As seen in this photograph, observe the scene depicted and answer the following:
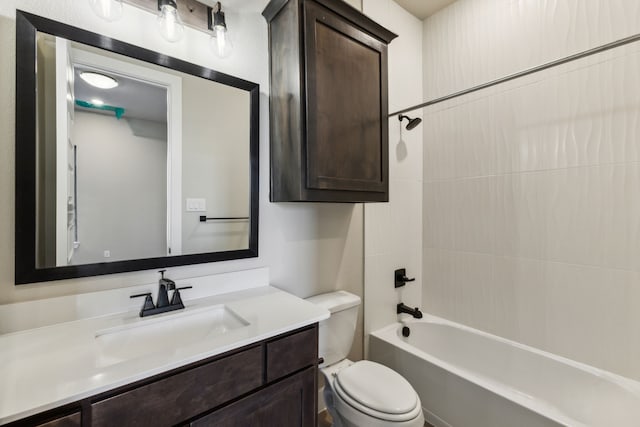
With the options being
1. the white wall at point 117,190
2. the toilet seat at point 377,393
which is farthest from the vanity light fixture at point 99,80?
the toilet seat at point 377,393

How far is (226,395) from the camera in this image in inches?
32.8

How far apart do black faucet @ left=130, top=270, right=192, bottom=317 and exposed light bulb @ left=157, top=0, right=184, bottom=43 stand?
984 millimetres

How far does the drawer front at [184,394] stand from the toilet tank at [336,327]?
0.61m

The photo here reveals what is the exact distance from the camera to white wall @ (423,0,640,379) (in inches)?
55.9

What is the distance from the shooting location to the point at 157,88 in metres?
1.17

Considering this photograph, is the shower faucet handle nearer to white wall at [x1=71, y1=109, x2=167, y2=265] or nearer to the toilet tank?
the toilet tank

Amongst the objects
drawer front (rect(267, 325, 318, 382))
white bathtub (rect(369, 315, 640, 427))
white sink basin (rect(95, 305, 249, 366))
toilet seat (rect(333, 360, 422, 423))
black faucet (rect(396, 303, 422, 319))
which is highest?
white sink basin (rect(95, 305, 249, 366))

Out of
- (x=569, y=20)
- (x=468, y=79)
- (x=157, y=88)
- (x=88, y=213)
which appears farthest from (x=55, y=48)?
(x=569, y=20)

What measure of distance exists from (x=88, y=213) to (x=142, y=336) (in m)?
0.49

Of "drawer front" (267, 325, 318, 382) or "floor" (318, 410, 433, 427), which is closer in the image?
"drawer front" (267, 325, 318, 382)

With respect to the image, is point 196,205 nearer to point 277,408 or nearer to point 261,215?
point 261,215

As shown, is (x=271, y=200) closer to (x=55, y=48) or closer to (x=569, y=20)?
(x=55, y=48)

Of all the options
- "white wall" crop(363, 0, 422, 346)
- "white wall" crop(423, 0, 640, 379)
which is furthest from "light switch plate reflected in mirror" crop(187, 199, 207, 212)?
"white wall" crop(423, 0, 640, 379)

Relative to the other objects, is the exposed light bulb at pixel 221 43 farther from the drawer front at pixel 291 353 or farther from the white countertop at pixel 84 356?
the drawer front at pixel 291 353
